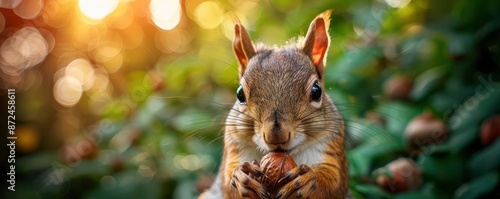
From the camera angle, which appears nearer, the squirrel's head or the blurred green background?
the squirrel's head

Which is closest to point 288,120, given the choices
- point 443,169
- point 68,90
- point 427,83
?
point 443,169

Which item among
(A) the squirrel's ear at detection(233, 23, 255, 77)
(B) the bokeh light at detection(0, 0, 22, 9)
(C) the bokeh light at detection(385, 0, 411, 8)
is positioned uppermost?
(B) the bokeh light at detection(0, 0, 22, 9)

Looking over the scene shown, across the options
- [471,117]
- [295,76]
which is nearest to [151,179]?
[471,117]

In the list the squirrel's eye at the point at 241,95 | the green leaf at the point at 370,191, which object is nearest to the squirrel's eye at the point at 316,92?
the squirrel's eye at the point at 241,95

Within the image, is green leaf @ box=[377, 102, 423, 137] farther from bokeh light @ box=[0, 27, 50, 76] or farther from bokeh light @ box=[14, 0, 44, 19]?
bokeh light @ box=[0, 27, 50, 76]

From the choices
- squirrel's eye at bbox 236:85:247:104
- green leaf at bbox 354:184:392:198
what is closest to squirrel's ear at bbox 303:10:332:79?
squirrel's eye at bbox 236:85:247:104

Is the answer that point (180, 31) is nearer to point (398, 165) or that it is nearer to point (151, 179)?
point (151, 179)
